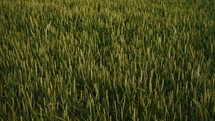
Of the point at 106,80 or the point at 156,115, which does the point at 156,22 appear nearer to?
the point at 106,80

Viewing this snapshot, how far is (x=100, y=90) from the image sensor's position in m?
1.63

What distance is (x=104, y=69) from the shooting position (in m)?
1.81

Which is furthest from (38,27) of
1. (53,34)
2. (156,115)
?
(156,115)

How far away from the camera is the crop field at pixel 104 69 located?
139 centimetres

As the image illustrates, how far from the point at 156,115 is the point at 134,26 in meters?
1.57

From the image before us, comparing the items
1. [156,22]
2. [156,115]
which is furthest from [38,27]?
[156,115]

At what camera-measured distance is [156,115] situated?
1347 millimetres

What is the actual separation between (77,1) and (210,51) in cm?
223

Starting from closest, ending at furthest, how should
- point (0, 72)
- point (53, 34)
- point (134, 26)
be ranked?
point (0, 72), point (53, 34), point (134, 26)

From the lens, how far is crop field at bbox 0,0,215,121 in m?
1.39

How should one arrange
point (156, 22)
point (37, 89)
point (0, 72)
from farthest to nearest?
point (156, 22)
point (0, 72)
point (37, 89)

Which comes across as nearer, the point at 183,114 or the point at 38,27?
the point at 183,114

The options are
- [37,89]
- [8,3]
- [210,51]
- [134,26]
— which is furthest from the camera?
[8,3]

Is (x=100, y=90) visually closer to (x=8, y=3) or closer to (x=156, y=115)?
(x=156, y=115)
